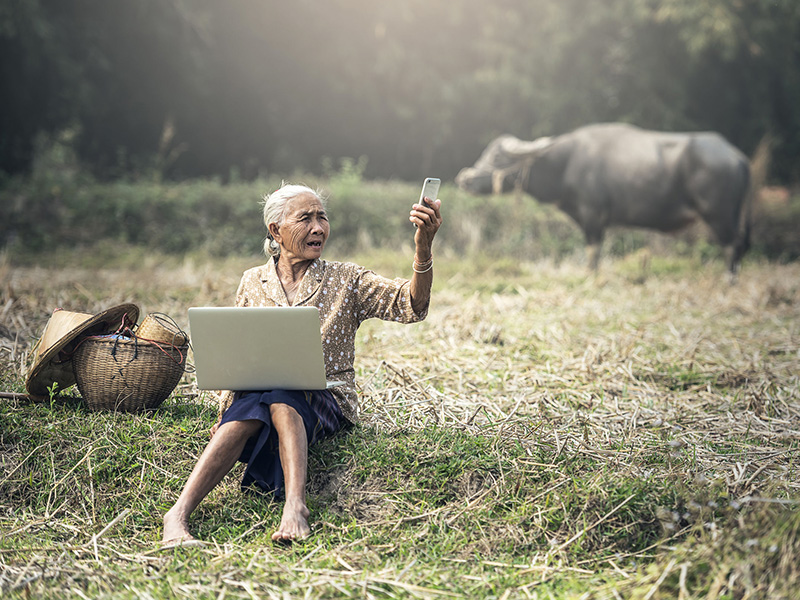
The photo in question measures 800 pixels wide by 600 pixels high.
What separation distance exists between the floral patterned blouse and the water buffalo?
607 centimetres

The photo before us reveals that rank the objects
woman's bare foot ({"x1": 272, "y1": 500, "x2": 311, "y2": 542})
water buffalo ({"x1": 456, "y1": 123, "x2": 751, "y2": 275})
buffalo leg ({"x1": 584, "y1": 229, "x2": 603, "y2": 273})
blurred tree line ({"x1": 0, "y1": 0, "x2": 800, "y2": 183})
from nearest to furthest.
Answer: woman's bare foot ({"x1": 272, "y1": 500, "x2": 311, "y2": 542}), water buffalo ({"x1": 456, "y1": 123, "x2": 751, "y2": 275}), buffalo leg ({"x1": 584, "y1": 229, "x2": 603, "y2": 273}), blurred tree line ({"x1": 0, "y1": 0, "x2": 800, "y2": 183})

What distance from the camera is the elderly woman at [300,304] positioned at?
2.43 meters

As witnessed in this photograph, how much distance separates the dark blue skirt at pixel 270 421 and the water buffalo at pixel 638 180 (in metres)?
6.24

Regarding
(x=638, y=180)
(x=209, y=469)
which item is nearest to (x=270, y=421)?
(x=209, y=469)

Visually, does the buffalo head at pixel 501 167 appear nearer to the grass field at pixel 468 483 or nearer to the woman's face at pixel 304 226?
the grass field at pixel 468 483

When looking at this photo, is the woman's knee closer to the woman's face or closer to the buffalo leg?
the woman's face

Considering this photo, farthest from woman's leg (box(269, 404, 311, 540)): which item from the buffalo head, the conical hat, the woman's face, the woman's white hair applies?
the buffalo head

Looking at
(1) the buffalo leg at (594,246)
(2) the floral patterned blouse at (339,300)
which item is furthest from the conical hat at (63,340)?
(1) the buffalo leg at (594,246)

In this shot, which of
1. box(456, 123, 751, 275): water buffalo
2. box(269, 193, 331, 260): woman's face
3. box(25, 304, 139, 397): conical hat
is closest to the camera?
box(269, 193, 331, 260): woman's face

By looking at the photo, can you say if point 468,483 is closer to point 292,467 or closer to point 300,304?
point 292,467

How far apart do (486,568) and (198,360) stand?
3.82ft

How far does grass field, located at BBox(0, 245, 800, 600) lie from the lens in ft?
6.62

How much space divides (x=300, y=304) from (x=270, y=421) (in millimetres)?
454

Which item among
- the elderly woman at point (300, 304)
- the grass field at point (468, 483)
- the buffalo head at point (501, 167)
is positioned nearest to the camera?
the grass field at point (468, 483)
